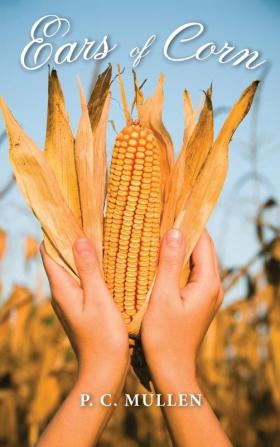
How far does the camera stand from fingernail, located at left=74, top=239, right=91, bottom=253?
2.28 meters

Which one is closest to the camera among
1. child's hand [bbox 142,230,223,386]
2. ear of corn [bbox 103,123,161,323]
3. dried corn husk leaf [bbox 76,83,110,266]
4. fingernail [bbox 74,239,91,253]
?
child's hand [bbox 142,230,223,386]

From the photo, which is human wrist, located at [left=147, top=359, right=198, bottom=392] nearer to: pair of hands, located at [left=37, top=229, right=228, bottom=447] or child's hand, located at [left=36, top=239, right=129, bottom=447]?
pair of hands, located at [left=37, top=229, right=228, bottom=447]

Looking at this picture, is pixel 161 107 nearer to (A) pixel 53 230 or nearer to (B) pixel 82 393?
(A) pixel 53 230

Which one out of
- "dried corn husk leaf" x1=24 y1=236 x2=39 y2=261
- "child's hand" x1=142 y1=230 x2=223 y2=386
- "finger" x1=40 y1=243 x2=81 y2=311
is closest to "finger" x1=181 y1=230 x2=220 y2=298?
"child's hand" x1=142 y1=230 x2=223 y2=386

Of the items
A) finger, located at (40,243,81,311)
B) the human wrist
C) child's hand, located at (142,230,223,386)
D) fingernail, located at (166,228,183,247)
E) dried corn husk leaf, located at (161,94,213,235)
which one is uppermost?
dried corn husk leaf, located at (161,94,213,235)

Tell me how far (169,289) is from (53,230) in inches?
22.4

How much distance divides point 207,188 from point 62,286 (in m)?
0.72

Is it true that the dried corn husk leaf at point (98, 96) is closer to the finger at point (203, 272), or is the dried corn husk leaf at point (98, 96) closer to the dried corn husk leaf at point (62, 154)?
the dried corn husk leaf at point (62, 154)

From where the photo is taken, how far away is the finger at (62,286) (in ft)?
7.38

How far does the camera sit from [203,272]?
2.39 metres

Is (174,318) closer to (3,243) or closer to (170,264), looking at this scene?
(170,264)

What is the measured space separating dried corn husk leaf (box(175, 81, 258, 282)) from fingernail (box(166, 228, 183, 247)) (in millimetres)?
167

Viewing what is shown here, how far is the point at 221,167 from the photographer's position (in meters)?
2.55

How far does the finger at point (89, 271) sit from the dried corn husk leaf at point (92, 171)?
0.68 feet
